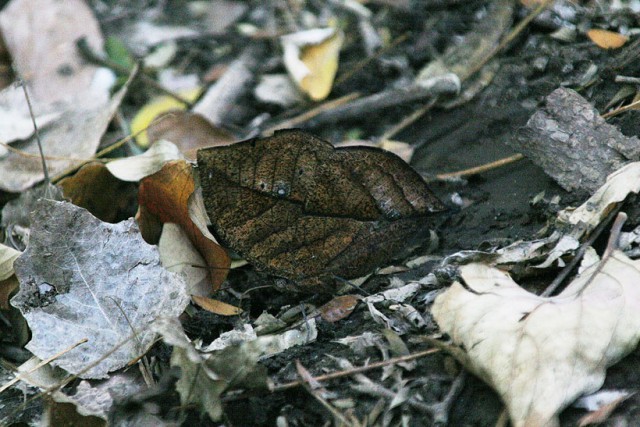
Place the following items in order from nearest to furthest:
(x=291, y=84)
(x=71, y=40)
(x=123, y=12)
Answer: (x=291, y=84)
(x=71, y=40)
(x=123, y=12)

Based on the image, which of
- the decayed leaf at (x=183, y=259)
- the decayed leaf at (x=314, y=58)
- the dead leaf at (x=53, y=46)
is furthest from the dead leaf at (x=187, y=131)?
the decayed leaf at (x=183, y=259)

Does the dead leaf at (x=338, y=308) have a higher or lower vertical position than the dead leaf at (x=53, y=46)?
higher

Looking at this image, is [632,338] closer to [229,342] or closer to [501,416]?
[501,416]

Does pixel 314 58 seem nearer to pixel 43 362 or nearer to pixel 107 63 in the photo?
pixel 107 63

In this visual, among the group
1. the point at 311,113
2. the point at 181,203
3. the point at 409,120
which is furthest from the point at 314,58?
the point at 181,203

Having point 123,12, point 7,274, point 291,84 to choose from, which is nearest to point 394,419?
point 7,274

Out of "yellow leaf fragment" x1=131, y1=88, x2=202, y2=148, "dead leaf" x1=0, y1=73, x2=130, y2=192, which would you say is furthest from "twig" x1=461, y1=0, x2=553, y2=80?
"dead leaf" x1=0, y1=73, x2=130, y2=192

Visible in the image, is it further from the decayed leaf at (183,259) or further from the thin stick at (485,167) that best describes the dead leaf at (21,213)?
the thin stick at (485,167)
